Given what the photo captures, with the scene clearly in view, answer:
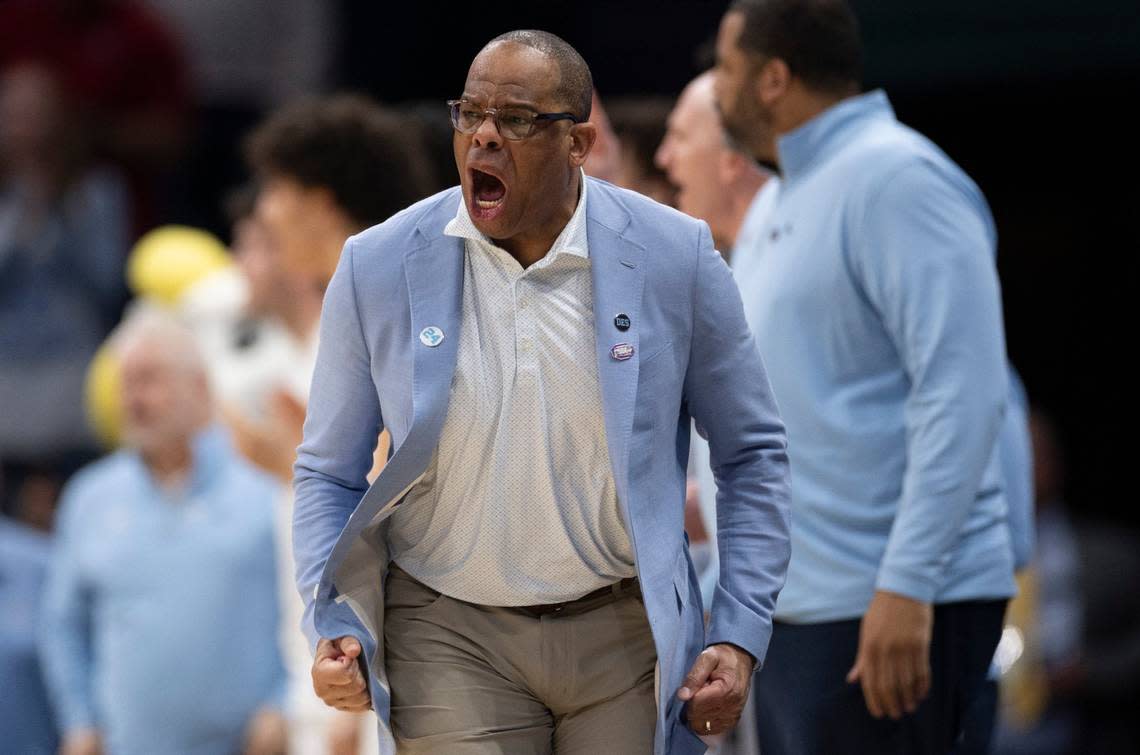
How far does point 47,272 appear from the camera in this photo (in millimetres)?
8203

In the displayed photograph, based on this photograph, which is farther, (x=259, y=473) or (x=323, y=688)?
(x=259, y=473)

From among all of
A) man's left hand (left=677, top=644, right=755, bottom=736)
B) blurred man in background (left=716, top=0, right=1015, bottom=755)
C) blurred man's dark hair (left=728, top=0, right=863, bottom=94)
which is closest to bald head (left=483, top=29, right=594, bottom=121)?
man's left hand (left=677, top=644, right=755, bottom=736)

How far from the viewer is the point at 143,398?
6770mm

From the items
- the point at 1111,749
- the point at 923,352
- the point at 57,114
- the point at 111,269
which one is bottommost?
the point at 1111,749

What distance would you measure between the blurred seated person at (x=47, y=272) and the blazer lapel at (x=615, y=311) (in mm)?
5307

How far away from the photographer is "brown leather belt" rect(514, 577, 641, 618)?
3170 mm

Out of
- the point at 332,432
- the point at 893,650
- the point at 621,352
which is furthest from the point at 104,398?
the point at 621,352

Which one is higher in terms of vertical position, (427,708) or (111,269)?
(427,708)

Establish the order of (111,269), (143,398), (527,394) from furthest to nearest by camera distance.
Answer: (111,269), (143,398), (527,394)

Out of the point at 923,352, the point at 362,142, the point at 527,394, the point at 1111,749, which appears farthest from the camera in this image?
the point at 1111,749

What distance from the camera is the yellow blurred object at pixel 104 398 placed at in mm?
7742

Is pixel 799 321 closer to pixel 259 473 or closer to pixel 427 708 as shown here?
pixel 427 708

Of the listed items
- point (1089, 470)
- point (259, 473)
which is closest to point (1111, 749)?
point (1089, 470)

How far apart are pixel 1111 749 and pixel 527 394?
5053mm
